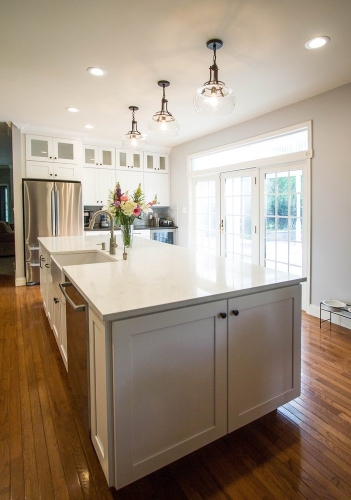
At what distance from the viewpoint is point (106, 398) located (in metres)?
1.24

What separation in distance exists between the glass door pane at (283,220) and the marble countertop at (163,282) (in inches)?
76.5

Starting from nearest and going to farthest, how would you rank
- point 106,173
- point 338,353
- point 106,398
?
1. point 106,398
2. point 338,353
3. point 106,173

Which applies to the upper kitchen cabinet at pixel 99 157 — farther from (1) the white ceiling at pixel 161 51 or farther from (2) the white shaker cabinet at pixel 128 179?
(1) the white ceiling at pixel 161 51

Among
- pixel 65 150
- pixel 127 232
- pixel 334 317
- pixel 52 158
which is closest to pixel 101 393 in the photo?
pixel 127 232

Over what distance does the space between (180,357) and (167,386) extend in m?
0.13

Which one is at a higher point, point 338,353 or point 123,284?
point 123,284

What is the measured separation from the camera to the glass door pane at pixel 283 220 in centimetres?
388

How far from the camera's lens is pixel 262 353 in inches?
65.2

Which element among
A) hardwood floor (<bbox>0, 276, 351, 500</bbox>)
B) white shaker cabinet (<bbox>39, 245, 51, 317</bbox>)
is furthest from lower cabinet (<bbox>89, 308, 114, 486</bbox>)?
white shaker cabinet (<bbox>39, 245, 51, 317</bbox>)

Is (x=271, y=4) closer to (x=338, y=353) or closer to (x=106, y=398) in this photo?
(x=106, y=398)

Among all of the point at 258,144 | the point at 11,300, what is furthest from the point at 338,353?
the point at 11,300

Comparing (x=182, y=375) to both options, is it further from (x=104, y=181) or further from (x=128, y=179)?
(x=128, y=179)

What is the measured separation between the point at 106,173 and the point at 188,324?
5.12 meters

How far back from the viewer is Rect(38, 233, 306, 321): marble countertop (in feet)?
4.27
